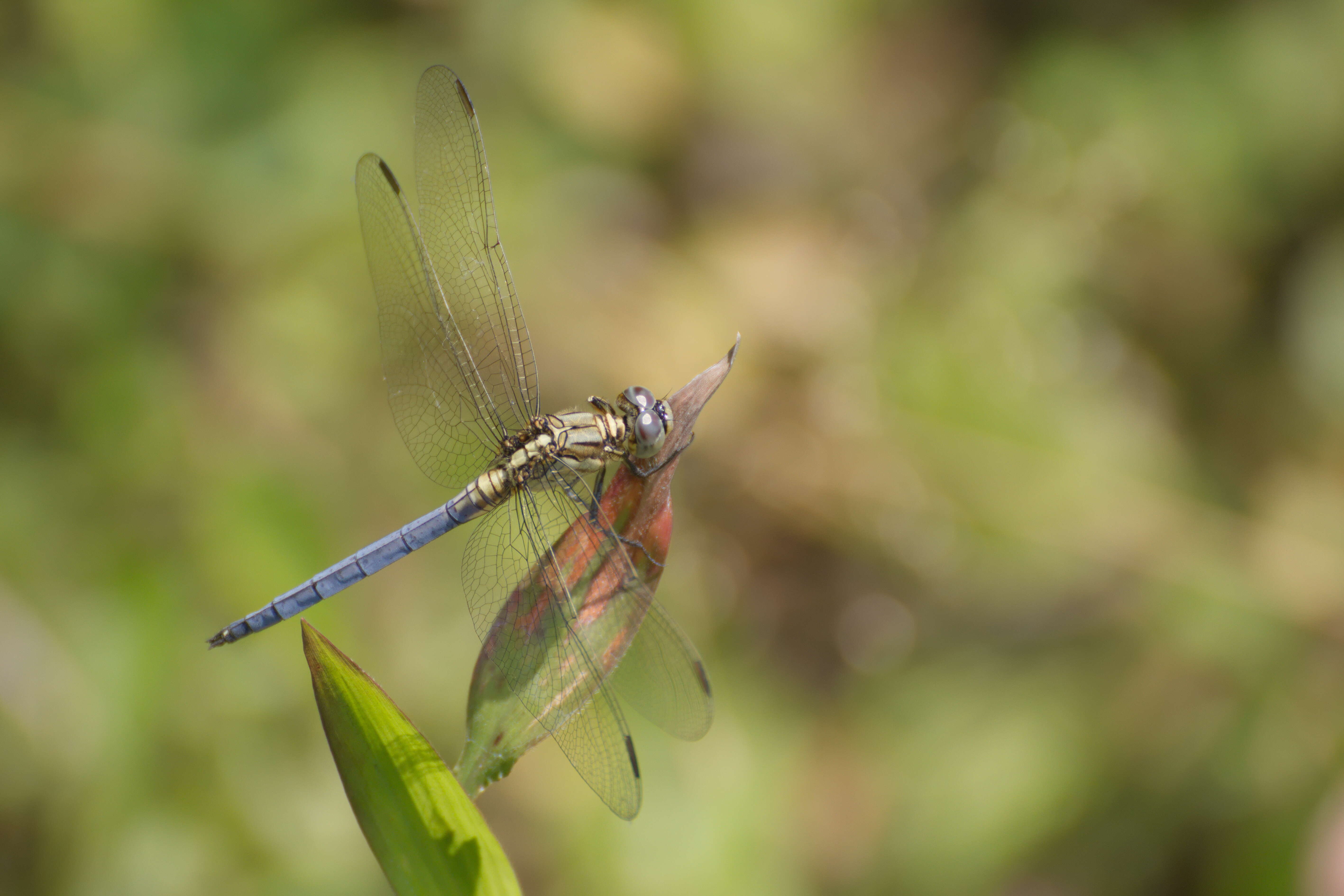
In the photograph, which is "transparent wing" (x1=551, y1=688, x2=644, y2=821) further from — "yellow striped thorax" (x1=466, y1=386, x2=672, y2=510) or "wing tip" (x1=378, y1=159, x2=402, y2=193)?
"wing tip" (x1=378, y1=159, x2=402, y2=193)

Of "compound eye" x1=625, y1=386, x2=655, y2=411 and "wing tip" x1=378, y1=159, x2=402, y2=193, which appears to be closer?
"compound eye" x1=625, y1=386, x2=655, y2=411

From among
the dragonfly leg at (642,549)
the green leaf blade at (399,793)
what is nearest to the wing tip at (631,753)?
the dragonfly leg at (642,549)

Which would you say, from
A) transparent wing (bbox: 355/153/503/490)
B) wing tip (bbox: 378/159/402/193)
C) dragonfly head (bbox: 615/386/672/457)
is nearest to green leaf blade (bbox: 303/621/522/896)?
dragonfly head (bbox: 615/386/672/457)

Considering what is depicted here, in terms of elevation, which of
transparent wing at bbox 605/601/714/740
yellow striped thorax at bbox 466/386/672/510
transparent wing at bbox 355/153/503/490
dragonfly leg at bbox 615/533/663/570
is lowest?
transparent wing at bbox 605/601/714/740

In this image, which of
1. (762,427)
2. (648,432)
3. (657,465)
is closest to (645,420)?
(648,432)

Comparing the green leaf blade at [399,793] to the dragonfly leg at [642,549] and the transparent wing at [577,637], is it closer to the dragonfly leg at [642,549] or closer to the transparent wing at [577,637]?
the transparent wing at [577,637]

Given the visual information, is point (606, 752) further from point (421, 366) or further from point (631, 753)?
point (421, 366)
